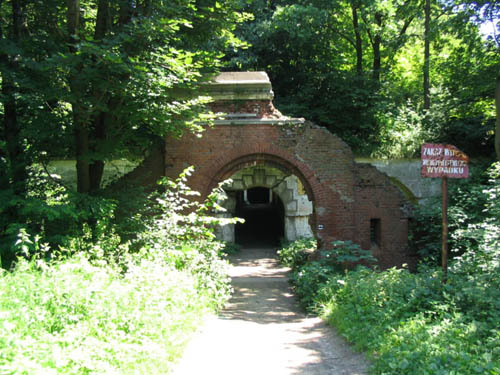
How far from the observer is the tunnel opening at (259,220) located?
2150cm

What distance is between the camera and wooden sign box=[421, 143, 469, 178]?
22.2 ft

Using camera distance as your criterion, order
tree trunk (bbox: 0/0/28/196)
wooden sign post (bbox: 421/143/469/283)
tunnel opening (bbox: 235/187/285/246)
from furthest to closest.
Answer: tunnel opening (bbox: 235/187/285/246)
tree trunk (bbox: 0/0/28/196)
wooden sign post (bbox: 421/143/469/283)

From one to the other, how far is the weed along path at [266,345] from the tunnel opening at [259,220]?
33.8 ft

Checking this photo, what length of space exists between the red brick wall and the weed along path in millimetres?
2819

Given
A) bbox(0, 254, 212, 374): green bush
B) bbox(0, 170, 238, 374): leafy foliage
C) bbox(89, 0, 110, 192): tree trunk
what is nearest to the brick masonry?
bbox(89, 0, 110, 192): tree trunk

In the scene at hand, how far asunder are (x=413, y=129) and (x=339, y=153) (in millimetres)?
Answer: 6960

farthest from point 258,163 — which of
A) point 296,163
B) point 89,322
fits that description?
point 89,322

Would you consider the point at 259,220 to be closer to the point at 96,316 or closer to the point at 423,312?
the point at 423,312

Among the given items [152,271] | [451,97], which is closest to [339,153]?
[152,271]

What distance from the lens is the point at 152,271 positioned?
683 cm

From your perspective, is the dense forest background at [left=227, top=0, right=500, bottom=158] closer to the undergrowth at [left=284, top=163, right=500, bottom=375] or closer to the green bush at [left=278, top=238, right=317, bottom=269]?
the green bush at [left=278, top=238, right=317, bottom=269]

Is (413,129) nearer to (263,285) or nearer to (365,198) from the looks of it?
(365,198)

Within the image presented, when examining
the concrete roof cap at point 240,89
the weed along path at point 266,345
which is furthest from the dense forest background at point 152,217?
the concrete roof cap at point 240,89

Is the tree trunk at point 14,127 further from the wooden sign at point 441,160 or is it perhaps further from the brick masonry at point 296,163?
the wooden sign at point 441,160
